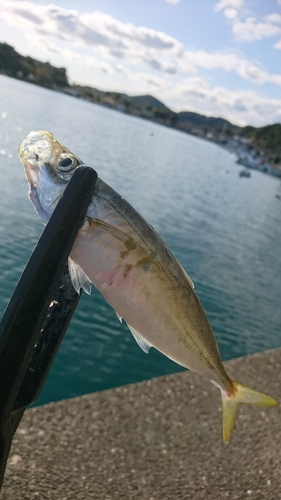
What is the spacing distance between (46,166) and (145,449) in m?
3.66

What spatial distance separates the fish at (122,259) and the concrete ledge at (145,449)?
8.60 ft

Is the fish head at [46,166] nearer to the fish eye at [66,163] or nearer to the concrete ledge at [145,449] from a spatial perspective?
the fish eye at [66,163]

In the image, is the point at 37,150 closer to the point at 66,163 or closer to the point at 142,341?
the point at 66,163

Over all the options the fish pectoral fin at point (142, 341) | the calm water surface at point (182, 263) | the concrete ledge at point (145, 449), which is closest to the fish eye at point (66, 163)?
the fish pectoral fin at point (142, 341)

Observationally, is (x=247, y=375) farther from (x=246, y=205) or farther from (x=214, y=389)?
(x=246, y=205)

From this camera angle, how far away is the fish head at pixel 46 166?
6.68 ft

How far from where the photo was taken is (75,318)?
1201 cm

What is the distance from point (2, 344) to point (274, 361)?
5.88 m

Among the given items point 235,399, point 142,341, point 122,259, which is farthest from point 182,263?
point 122,259

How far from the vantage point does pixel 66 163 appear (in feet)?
6.85

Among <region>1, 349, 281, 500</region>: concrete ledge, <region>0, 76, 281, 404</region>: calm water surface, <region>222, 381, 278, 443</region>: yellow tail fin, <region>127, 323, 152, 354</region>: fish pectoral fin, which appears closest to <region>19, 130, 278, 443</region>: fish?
<region>127, 323, 152, 354</region>: fish pectoral fin

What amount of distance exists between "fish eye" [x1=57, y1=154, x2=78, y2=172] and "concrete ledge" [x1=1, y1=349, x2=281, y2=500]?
2.99 meters

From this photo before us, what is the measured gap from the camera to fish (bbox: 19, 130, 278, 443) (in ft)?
6.62

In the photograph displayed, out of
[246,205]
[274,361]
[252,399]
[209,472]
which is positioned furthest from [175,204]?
[252,399]
